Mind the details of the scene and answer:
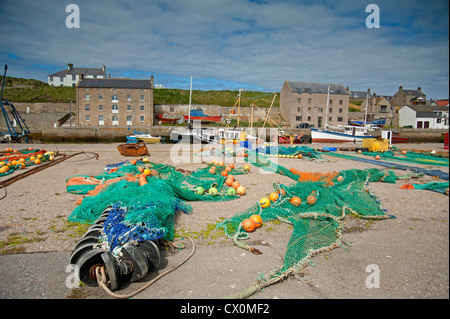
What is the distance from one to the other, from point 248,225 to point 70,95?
64044mm

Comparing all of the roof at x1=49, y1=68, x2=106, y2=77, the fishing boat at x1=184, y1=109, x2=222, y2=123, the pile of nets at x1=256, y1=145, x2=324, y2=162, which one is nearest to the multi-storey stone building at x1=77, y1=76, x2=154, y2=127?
the fishing boat at x1=184, y1=109, x2=222, y2=123

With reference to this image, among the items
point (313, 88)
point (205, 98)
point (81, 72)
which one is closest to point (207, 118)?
point (205, 98)

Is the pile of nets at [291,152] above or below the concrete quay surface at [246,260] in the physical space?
above

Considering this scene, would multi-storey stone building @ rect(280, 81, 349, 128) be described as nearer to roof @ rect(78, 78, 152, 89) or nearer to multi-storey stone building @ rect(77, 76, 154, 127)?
multi-storey stone building @ rect(77, 76, 154, 127)

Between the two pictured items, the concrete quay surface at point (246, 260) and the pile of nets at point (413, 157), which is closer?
the concrete quay surface at point (246, 260)

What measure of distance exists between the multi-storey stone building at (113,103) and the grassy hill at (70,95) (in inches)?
403

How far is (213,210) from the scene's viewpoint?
644 centimetres

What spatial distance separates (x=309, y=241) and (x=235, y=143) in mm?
19469

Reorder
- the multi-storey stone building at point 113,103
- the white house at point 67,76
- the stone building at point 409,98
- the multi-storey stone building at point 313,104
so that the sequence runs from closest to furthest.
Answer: the multi-storey stone building at point 113,103 → the multi-storey stone building at point 313,104 → the stone building at point 409,98 → the white house at point 67,76

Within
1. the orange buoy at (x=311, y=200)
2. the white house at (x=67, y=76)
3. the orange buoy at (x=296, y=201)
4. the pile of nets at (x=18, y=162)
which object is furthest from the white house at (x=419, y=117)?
the white house at (x=67, y=76)

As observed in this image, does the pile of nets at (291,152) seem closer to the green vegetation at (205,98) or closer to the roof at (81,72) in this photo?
the green vegetation at (205,98)

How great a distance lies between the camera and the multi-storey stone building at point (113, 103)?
4619 centimetres

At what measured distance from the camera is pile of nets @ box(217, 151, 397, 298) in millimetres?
3869
